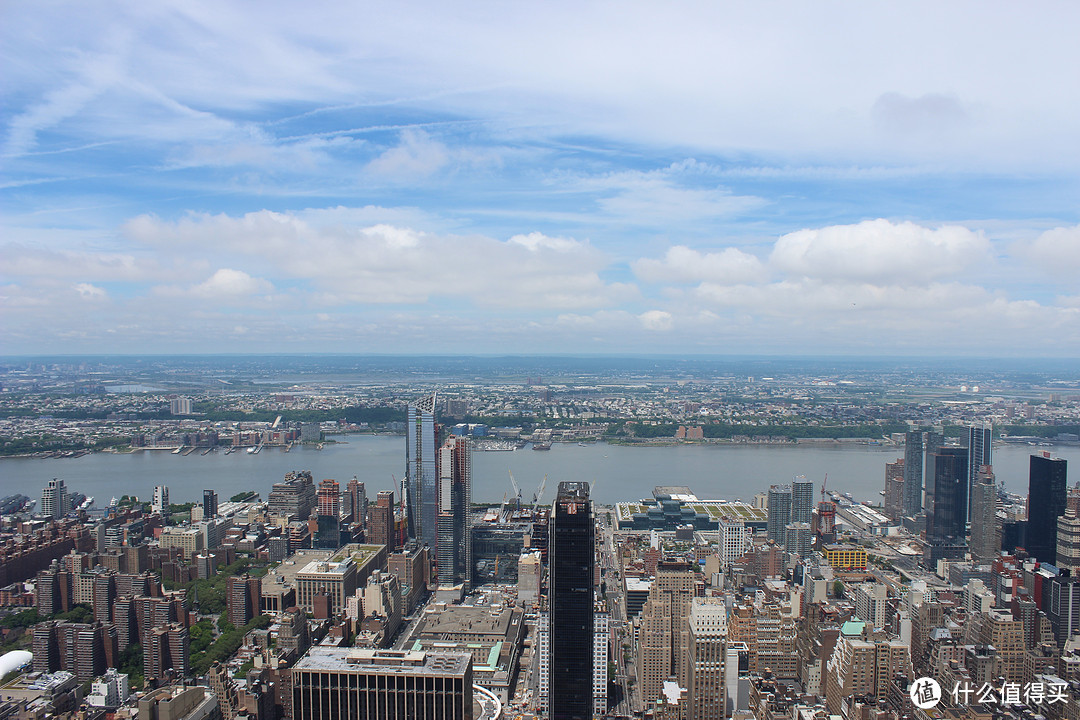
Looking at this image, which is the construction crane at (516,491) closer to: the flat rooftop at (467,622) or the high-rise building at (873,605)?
the flat rooftop at (467,622)

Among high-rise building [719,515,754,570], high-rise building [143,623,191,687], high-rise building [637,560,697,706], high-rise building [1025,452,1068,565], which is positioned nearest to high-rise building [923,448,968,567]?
high-rise building [1025,452,1068,565]

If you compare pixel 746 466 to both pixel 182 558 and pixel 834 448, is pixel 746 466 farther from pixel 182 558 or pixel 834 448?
pixel 182 558

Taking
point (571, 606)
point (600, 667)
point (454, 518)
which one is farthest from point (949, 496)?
point (571, 606)

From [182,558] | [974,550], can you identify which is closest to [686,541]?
[974,550]

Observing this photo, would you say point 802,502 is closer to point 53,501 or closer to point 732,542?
Answer: point 732,542

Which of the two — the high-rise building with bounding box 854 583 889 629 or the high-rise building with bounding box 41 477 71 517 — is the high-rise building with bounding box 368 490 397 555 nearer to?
the high-rise building with bounding box 41 477 71 517
